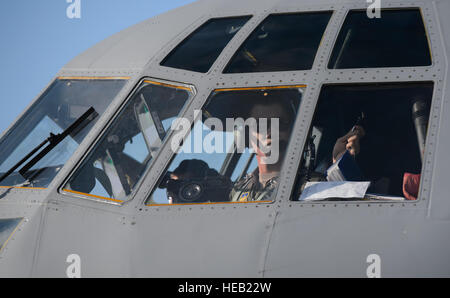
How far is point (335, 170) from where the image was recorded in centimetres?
612

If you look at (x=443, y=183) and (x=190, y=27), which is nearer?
(x=443, y=183)

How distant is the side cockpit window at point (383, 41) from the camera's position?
6.34 metres

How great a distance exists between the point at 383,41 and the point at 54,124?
4.24m

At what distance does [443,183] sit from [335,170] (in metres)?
1.16

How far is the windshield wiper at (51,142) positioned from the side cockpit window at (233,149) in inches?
51.4

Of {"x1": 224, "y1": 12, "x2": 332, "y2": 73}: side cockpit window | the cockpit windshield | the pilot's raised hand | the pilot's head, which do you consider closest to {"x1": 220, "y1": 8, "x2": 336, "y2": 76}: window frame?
{"x1": 224, "y1": 12, "x2": 332, "y2": 73}: side cockpit window

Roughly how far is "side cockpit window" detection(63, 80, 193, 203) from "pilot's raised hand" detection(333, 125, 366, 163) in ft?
6.02

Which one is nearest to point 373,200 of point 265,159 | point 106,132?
point 265,159

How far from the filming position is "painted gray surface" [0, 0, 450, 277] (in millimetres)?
5102

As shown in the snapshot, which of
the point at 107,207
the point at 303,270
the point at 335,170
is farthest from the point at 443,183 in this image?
the point at 107,207

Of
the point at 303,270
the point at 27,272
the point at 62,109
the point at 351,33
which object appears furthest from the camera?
the point at 62,109

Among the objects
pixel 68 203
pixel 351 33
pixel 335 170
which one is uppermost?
pixel 351 33

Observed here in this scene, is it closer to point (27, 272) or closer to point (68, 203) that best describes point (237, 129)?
point (68, 203)

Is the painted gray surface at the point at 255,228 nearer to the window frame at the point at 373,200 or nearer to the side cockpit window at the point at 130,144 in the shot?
the window frame at the point at 373,200
